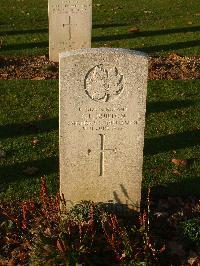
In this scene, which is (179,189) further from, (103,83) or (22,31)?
(22,31)

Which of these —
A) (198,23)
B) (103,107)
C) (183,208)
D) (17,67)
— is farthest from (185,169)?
(198,23)

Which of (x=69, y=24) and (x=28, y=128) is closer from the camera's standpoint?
(x=28, y=128)

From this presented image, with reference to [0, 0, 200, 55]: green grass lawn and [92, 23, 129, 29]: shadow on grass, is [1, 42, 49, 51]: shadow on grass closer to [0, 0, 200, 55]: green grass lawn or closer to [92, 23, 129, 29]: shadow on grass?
[0, 0, 200, 55]: green grass lawn

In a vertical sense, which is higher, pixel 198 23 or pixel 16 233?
pixel 198 23

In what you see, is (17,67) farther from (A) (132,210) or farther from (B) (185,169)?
(A) (132,210)

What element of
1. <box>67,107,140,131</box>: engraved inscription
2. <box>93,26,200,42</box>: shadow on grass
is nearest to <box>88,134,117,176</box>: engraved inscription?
<box>67,107,140,131</box>: engraved inscription

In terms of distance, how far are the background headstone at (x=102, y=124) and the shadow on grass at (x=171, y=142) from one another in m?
1.78

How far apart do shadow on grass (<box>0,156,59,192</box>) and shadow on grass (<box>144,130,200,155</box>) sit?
4.28 feet

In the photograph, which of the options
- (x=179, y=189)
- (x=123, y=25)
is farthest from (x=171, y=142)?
(x=123, y=25)

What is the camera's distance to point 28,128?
25.6 ft

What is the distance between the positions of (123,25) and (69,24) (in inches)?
173

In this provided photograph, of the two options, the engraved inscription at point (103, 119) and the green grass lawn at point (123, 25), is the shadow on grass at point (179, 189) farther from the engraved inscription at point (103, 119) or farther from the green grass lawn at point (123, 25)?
the green grass lawn at point (123, 25)

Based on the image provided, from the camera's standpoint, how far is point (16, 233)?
16.7ft

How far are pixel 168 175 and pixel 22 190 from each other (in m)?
1.82
